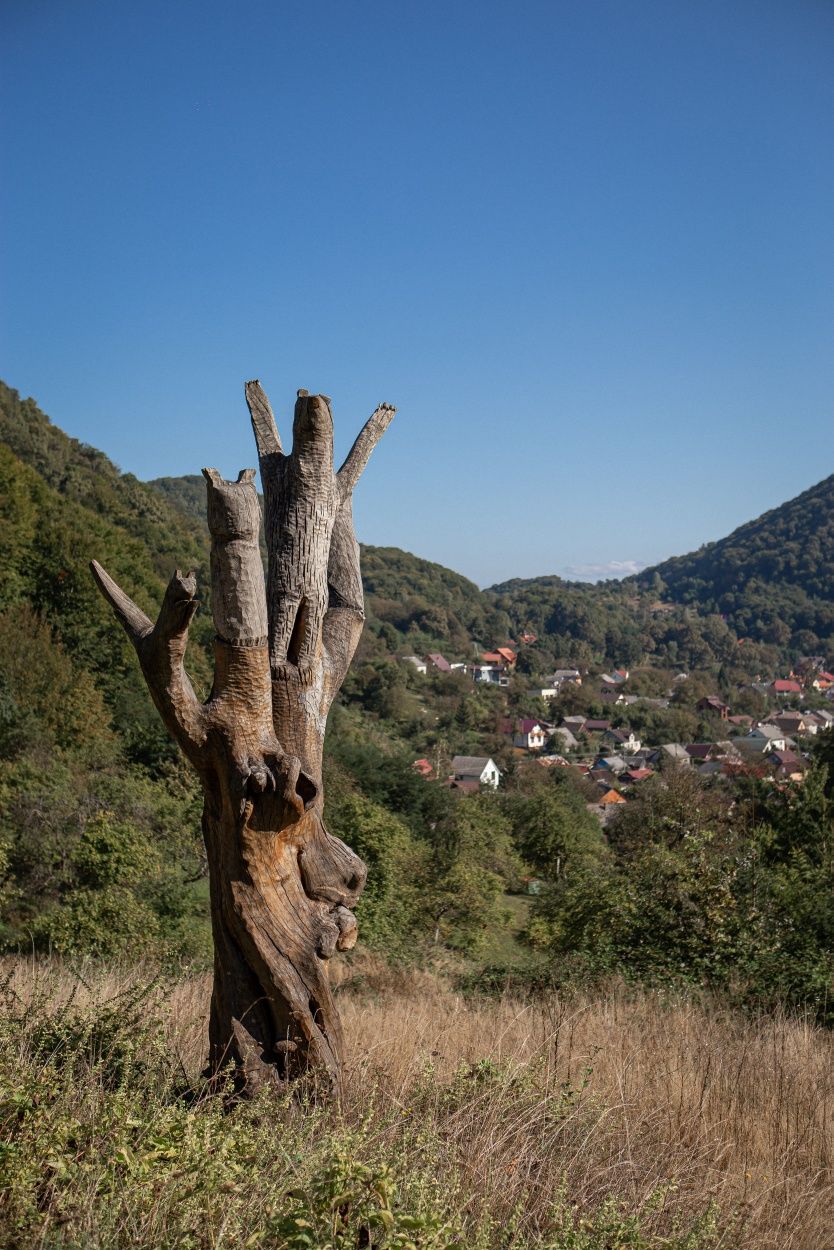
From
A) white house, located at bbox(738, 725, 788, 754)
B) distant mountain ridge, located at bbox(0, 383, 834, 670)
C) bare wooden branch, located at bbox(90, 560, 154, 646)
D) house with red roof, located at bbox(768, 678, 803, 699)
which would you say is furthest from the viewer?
distant mountain ridge, located at bbox(0, 383, 834, 670)

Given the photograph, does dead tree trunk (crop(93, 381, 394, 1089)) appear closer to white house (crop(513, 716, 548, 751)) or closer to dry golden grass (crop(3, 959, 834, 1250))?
dry golden grass (crop(3, 959, 834, 1250))

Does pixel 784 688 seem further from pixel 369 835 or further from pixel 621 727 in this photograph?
pixel 369 835

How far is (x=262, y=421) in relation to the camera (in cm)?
397

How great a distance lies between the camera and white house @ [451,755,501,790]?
4919 centimetres

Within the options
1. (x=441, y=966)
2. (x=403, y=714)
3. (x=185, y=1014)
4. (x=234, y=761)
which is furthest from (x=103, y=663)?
(x=403, y=714)

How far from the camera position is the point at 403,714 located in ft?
192

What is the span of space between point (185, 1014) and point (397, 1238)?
10.9 ft

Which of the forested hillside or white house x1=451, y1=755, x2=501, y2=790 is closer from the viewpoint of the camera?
the forested hillside

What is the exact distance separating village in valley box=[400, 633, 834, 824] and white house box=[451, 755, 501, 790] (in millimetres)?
68

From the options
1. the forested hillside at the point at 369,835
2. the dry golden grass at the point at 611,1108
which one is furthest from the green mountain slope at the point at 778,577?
the dry golden grass at the point at 611,1108

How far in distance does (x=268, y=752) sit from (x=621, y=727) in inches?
2904

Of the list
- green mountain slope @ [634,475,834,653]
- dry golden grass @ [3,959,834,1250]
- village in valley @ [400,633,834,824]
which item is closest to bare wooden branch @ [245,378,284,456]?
dry golden grass @ [3,959,834,1250]

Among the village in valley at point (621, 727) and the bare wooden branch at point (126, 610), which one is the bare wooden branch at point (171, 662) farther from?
the village in valley at point (621, 727)

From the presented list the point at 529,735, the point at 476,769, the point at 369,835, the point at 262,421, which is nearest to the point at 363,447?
the point at 262,421
